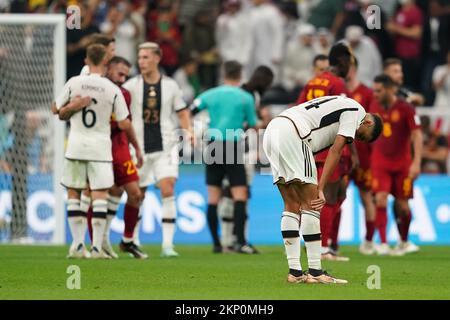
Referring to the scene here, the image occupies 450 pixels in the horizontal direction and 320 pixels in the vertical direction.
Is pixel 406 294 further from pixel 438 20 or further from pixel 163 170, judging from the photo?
pixel 438 20

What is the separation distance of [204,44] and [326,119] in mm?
13540

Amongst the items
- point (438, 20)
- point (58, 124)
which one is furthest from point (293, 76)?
point (58, 124)

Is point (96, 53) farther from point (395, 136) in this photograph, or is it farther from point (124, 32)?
point (124, 32)

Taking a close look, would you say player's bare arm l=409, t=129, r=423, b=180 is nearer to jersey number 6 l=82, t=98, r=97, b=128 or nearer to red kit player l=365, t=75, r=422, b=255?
red kit player l=365, t=75, r=422, b=255

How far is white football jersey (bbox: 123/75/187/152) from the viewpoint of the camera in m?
16.2

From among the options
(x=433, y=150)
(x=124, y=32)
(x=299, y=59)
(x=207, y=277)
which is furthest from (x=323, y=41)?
(x=207, y=277)

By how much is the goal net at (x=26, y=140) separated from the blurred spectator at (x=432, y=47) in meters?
7.66

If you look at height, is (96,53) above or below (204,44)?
below

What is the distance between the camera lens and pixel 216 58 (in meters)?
24.8

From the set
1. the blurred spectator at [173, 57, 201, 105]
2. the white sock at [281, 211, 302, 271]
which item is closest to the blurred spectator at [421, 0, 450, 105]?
the blurred spectator at [173, 57, 201, 105]

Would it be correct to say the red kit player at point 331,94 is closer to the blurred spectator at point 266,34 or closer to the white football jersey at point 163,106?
the white football jersey at point 163,106

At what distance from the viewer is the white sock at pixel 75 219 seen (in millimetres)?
15234

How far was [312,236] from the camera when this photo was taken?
11.5m

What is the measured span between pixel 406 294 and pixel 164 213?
20.7 ft
